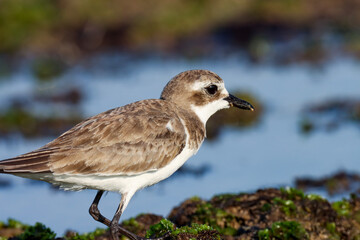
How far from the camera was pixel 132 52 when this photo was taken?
20.7 metres

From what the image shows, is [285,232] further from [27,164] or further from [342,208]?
[27,164]

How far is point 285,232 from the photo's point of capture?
324 inches

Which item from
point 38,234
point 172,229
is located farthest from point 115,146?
point 38,234

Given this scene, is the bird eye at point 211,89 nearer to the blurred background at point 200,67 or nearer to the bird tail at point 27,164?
the bird tail at point 27,164

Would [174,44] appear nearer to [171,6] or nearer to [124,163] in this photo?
[171,6]

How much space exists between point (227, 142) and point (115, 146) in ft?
21.4

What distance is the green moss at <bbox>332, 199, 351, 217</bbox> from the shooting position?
29.8 ft

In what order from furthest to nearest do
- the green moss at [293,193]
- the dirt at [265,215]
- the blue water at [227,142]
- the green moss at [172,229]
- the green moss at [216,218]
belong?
the blue water at [227,142]
the green moss at [293,193]
the green moss at [216,218]
the dirt at [265,215]
the green moss at [172,229]

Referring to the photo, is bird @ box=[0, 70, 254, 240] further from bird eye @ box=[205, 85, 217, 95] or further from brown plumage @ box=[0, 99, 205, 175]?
bird eye @ box=[205, 85, 217, 95]

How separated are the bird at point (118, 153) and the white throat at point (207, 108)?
23cm

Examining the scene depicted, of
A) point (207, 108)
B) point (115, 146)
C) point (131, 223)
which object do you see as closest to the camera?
point (115, 146)

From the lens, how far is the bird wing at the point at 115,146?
761 centimetres

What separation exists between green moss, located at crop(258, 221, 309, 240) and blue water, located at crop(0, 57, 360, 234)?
288 cm

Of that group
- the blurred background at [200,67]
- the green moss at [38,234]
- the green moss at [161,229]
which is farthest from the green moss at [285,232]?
the blurred background at [200,67]
